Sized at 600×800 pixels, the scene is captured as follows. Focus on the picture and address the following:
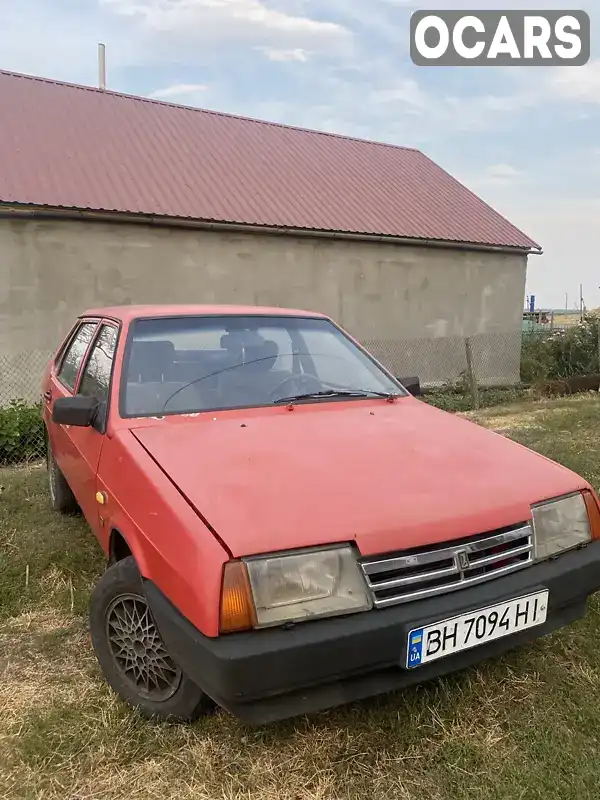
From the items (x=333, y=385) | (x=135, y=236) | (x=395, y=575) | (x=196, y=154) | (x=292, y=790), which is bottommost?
(x=292, y=790)

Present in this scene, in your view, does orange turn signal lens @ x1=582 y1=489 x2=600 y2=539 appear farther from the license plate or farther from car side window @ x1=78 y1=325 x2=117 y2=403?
car side window @ x1=78 y1=325 x2=117 y2=403

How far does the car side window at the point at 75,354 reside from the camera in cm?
398

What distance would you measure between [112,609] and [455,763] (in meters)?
1.41

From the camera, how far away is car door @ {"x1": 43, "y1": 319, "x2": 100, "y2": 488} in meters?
3.81

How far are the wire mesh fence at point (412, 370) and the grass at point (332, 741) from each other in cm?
457

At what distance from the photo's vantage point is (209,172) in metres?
12.4

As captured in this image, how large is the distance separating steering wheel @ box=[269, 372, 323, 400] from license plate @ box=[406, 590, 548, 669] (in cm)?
149

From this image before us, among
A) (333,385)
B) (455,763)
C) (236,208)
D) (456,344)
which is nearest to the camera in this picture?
(455,763)

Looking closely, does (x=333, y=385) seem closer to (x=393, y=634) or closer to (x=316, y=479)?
(x=316, y=479)

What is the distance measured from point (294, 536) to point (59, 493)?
127 inches

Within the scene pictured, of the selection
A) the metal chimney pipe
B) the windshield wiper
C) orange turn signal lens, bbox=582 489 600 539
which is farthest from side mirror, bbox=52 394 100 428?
the metal chimney pipe

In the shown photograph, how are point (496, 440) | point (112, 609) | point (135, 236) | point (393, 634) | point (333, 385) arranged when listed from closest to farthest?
1. point (393, 634)
2. point (112, 609)
3. point (496, 440)
4. point (333, 385)
5. point (135, 236)

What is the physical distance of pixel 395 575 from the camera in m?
2.07

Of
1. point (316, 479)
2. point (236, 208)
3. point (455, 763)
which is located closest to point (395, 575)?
point (316, 479)
